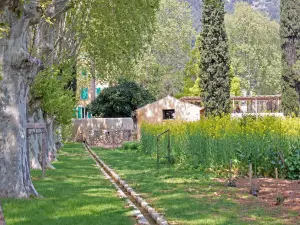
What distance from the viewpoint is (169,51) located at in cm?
7312

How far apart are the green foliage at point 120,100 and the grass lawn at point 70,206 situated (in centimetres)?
3541

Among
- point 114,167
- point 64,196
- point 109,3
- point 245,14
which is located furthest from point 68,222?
point 245,14

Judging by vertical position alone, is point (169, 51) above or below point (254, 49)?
below

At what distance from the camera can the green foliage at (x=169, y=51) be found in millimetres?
70625

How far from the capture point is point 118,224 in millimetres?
10180

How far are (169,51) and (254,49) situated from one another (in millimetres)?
12113

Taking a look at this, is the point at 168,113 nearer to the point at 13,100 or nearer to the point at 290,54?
the point at 290,54

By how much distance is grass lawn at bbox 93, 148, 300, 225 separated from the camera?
34.9 feet

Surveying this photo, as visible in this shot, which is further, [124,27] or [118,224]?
[124,27]

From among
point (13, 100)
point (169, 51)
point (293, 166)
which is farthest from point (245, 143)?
point (169, 51)

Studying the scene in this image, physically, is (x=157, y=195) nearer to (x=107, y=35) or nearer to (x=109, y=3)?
(x=109, y=3)

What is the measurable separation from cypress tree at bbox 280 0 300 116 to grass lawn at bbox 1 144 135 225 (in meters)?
27.9

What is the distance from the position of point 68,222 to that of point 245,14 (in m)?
71.8

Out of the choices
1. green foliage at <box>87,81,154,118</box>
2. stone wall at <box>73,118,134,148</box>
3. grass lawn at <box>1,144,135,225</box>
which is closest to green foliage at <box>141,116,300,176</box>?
grass lawn at <box>1,144,135,225</box>
